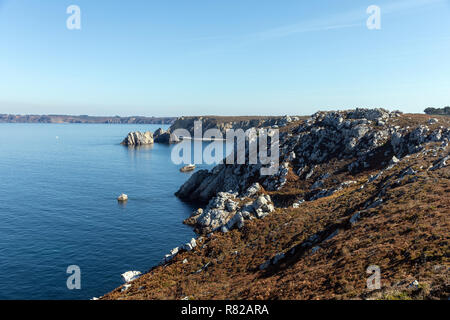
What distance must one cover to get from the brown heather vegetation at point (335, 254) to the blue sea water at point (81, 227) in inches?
698

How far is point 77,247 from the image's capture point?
55938 millimetres

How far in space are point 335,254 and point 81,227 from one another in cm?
6047

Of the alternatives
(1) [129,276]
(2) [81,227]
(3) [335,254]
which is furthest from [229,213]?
(3) [335,254]

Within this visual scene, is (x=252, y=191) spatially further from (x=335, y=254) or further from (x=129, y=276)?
(x=335, y=254)

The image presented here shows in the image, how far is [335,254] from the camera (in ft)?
82.9

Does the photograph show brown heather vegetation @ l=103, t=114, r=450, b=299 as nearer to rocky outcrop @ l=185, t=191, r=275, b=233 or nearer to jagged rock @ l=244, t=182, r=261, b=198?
rocky outcrop @ l=185, t=191, r=275, b=233

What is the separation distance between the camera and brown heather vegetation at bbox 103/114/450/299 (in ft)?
61.0

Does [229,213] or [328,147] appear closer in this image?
[229,213]

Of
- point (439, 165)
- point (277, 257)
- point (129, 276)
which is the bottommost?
point (129, 276)

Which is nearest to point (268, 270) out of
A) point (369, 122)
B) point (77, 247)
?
point (77, 247)

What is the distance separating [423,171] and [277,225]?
2237cm

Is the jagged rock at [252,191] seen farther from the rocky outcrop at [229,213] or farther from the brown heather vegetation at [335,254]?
the brown heather vegetation at [335,254]
